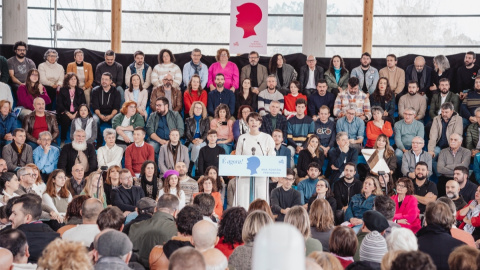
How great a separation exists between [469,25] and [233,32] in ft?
16.9

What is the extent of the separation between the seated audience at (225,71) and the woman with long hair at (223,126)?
126cm

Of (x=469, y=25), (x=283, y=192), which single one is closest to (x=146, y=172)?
(x=283, y=192)

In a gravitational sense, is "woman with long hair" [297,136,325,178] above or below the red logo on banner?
below

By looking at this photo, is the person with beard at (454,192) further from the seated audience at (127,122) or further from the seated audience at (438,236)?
the seated audience at (127,122)

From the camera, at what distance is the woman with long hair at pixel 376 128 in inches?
456

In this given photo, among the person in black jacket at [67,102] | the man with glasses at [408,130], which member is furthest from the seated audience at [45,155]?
the man with glasses at [408,130]

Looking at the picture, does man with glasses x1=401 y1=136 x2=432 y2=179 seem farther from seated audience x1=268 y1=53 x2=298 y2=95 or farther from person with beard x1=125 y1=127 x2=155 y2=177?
person with beard x1=125 y1=127 x2=155 y2=177

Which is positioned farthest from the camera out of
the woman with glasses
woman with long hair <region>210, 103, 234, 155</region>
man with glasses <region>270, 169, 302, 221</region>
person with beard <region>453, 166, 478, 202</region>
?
woman with long hair <region>210, 103, 234, 155</region>

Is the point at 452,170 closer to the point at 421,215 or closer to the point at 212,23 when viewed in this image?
the point at 421,215

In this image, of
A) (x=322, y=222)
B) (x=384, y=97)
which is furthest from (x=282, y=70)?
(x=322, y=222)

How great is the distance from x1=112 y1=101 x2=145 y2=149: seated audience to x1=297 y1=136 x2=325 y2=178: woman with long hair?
283 centimetres

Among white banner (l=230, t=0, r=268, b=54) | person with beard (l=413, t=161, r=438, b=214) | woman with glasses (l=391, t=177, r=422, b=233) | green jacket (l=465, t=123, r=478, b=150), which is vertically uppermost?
white banner (l=230, t=0, r=268, b=54)

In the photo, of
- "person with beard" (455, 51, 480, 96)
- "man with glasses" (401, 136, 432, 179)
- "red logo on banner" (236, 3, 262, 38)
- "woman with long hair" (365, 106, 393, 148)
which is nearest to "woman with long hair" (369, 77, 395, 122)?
"woman with long hair" (365, 106, 393, 148)

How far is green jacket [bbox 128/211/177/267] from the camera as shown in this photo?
568 centimetres
